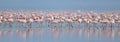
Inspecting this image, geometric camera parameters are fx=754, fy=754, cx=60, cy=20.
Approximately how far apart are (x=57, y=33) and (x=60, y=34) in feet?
1.00

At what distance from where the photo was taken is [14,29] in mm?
30016

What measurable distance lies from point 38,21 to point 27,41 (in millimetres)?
5611

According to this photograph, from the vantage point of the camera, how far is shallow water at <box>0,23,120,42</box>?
27203 millimetres

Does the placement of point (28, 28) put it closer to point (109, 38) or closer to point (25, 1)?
point (109, 38)

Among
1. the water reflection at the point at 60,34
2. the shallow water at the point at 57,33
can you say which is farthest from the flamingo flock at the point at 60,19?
the water reflection at the point at 60,34

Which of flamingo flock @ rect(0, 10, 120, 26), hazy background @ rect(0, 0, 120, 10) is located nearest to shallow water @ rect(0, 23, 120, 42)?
flamingo flock @ rect(0, 10, 120, 26)

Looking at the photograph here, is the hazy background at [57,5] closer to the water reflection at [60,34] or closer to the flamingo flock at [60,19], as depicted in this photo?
the flamingo flock at [60,19]

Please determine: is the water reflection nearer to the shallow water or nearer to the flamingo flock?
the shallow water

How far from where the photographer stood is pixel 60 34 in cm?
2877

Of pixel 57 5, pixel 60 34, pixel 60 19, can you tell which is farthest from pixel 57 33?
pixel 57 5

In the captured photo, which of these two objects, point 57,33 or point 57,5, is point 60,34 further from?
point 57,5

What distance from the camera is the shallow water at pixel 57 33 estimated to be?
27203 millimetres

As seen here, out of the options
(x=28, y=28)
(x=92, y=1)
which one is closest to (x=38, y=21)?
(x=28, y=28)

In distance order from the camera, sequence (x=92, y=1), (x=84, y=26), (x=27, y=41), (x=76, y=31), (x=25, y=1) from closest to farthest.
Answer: (x=27, y=41)
(x=76, y=31)
(x=84, y=26)
(x=25, y=1)
(x=92, y=1)
